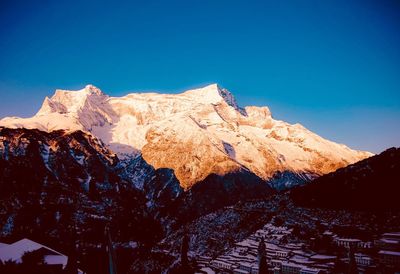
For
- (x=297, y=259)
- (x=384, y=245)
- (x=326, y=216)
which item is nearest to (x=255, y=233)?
(x=326, y=216)

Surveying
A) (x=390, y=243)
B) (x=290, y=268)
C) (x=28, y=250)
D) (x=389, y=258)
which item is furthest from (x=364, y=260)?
(x=28, y=250)

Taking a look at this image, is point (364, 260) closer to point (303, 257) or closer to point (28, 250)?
point (303, 257)

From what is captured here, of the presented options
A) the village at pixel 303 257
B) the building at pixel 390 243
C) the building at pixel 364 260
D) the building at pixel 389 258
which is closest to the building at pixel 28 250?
the village at pixel 303 257

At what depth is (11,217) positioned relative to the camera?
194 meters

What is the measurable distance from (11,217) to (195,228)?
9331 cm

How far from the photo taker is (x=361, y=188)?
154 metres

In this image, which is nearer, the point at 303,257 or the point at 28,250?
the point at 28,250

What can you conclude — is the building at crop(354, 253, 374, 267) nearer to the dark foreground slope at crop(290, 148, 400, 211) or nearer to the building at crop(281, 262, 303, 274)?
the building at crop(281, 262, 303, 274)

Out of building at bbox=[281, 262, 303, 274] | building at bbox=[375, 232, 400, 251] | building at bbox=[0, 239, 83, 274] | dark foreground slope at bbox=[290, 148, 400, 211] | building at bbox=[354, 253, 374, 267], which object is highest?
dark foreground slope at bbox=[290, 148, 400, 211]

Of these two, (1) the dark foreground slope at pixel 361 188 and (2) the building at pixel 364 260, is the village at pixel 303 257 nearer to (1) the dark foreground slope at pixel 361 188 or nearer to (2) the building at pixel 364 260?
(2) the building at pixel 364 260

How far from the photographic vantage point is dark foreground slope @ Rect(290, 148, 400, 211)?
142125 millimetres

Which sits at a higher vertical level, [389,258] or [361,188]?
[361,188]

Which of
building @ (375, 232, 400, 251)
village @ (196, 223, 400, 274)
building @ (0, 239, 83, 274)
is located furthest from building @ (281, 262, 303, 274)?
building @ (0, 239, 83, 274)

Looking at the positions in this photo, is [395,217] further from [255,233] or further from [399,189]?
[255,233]
